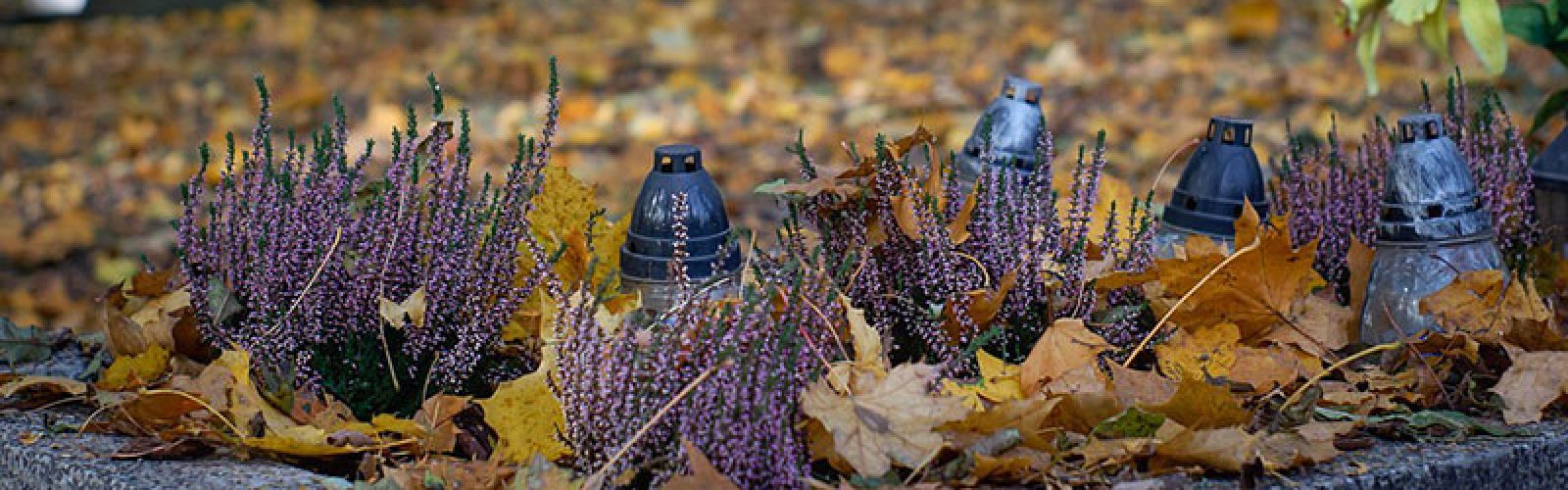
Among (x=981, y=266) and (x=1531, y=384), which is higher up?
(x=981, y=266)

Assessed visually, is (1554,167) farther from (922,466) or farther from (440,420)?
(440,420)

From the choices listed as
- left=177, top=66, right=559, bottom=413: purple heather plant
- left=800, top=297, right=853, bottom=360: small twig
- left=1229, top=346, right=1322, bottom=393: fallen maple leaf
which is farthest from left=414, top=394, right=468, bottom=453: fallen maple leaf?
left=1229, top=346, right=1322, bottom=393: fallen maple leaf

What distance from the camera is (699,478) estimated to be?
4.89 ft

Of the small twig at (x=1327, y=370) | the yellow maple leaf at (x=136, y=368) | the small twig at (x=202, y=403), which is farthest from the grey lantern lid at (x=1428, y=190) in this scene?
the yellow maple leaf at (x=136, y=368)

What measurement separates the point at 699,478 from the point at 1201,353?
725 mm

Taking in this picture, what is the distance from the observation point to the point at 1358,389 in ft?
6.12

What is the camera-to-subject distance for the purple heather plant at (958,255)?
1.89 meters

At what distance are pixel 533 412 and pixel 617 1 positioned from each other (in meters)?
6.55

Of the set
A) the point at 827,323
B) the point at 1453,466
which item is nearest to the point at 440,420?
the point at 827,323

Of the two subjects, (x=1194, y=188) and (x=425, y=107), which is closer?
(x=1194, y=188)

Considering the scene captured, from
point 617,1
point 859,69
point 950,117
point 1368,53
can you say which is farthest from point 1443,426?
point 617,1

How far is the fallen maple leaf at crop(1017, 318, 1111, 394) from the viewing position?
1768 mm

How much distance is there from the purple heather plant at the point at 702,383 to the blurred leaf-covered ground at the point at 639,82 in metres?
2.42

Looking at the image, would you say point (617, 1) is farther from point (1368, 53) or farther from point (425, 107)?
point (1368, 53)
